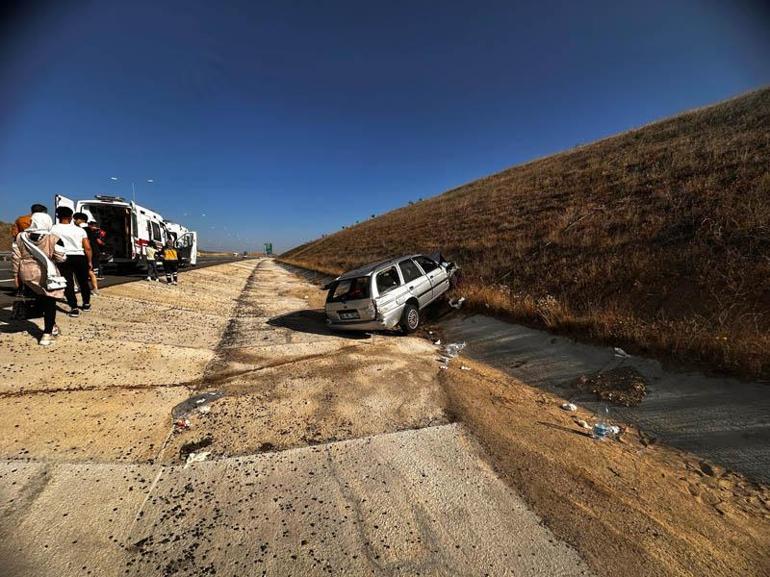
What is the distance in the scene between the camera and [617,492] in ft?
8.59

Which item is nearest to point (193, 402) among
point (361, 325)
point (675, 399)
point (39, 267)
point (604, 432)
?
point (39, 267)

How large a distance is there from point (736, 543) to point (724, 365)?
2.49 m

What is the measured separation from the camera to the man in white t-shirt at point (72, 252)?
558 cm

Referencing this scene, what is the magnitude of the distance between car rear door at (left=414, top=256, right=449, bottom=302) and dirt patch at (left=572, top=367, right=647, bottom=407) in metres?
4.24

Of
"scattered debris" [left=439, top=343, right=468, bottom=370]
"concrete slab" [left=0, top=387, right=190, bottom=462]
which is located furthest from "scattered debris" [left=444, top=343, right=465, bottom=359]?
"concrete slab" [left=0, top=387, right=190, bottom=462]

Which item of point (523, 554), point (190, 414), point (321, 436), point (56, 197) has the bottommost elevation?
point (523, 554)

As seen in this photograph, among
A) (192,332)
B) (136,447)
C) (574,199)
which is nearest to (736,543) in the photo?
(136,447)

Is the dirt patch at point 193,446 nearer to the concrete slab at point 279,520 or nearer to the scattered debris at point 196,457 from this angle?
the scattered debris at point 196,457

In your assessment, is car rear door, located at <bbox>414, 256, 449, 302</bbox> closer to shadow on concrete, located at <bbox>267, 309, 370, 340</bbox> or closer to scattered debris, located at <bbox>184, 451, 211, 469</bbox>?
shadow on concrete, located at <bbox>267, 309, 370, 340</bbox>

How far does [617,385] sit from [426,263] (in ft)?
16.8

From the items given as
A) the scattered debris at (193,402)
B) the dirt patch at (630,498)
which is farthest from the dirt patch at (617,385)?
the scattered debris at (193,402)

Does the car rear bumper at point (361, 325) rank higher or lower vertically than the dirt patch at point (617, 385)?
higher

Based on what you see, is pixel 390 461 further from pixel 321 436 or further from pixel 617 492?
pixel 617 492

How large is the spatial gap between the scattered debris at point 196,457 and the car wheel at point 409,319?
464cm
